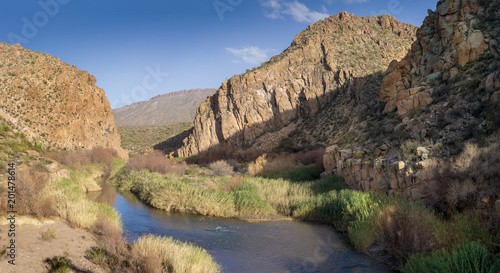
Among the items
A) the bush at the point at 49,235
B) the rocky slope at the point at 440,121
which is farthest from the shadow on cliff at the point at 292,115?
the bush at the point at 49,235

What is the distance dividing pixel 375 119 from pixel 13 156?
75.7ft

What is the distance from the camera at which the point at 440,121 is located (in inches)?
549

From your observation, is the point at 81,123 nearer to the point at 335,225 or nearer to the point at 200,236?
the point at 200,236

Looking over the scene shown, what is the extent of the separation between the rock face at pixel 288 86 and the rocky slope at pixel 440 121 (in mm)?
25380

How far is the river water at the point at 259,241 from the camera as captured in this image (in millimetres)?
9312

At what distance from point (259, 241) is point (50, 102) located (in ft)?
126

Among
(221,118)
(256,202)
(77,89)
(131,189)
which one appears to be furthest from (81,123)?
(256,202)

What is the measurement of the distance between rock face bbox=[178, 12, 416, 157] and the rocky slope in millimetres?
25380

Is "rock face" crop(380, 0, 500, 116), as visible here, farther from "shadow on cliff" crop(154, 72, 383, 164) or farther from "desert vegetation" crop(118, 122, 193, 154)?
"desert vegetation" crop(118, 122, 193, 154)

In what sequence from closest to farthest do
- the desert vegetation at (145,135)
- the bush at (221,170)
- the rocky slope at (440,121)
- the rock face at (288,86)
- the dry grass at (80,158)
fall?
the rocky slope at (440,121), the bush at (221,170), the dry grass at (80,158), the rock face at (288,86), the desert vegetation at (145,135)

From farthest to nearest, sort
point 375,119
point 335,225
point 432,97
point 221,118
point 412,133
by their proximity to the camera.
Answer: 1. point 221,118
2. point 375,119
3. point 432,97
4. point 412,133
5. point 335,225

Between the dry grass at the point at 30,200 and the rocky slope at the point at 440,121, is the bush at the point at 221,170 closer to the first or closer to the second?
the rocky slope at the point at 440,121

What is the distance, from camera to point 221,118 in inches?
1946

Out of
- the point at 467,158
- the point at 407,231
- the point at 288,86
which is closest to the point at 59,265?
the point at 407,231
